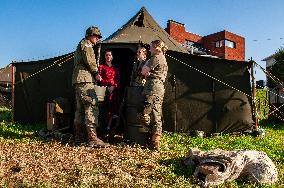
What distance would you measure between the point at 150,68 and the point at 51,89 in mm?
6078

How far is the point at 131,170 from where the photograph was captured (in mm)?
6582

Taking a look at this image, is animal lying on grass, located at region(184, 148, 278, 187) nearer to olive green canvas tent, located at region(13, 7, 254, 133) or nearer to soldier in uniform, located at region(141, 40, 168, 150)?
soldier in uniform, located at region(141, 40, 168, 150)

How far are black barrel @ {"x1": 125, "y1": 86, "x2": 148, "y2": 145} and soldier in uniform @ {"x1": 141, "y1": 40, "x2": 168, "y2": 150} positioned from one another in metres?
0.21

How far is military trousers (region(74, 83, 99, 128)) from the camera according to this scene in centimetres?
854

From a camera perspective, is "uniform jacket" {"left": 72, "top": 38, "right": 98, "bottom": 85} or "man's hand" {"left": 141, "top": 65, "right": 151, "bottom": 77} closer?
"man's hand" {"left": 141, "top": 65, "right": 151, "bottom": 77}

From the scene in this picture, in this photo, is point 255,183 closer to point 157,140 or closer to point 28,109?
point 157,140

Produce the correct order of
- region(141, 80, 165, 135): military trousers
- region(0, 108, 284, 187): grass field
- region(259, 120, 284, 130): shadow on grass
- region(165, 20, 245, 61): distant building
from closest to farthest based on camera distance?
region(0, 108, 284, 187): grass field
region(141, 80, 165, 135): military trousers
region(259, 120, 284, 130): shadow on grass
region(165, 20, 245, 61): distant building

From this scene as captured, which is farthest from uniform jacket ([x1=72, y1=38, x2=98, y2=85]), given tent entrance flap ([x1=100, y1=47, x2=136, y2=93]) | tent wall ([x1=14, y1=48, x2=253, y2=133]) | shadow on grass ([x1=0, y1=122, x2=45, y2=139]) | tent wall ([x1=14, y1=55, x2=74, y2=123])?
tent entrance flap ([x1=100, y1=47, x2=136, y2=93])

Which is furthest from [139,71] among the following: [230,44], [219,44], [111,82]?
[230,44]

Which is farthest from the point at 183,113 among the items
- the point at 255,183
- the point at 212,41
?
the point at 212,41

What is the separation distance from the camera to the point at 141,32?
43.2ft

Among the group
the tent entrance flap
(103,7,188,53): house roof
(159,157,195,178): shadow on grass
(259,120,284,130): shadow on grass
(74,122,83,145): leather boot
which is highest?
(103,7,188,53): house roof

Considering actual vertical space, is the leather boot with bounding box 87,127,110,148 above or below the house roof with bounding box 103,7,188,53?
below

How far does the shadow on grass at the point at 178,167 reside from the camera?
6.56 meters
